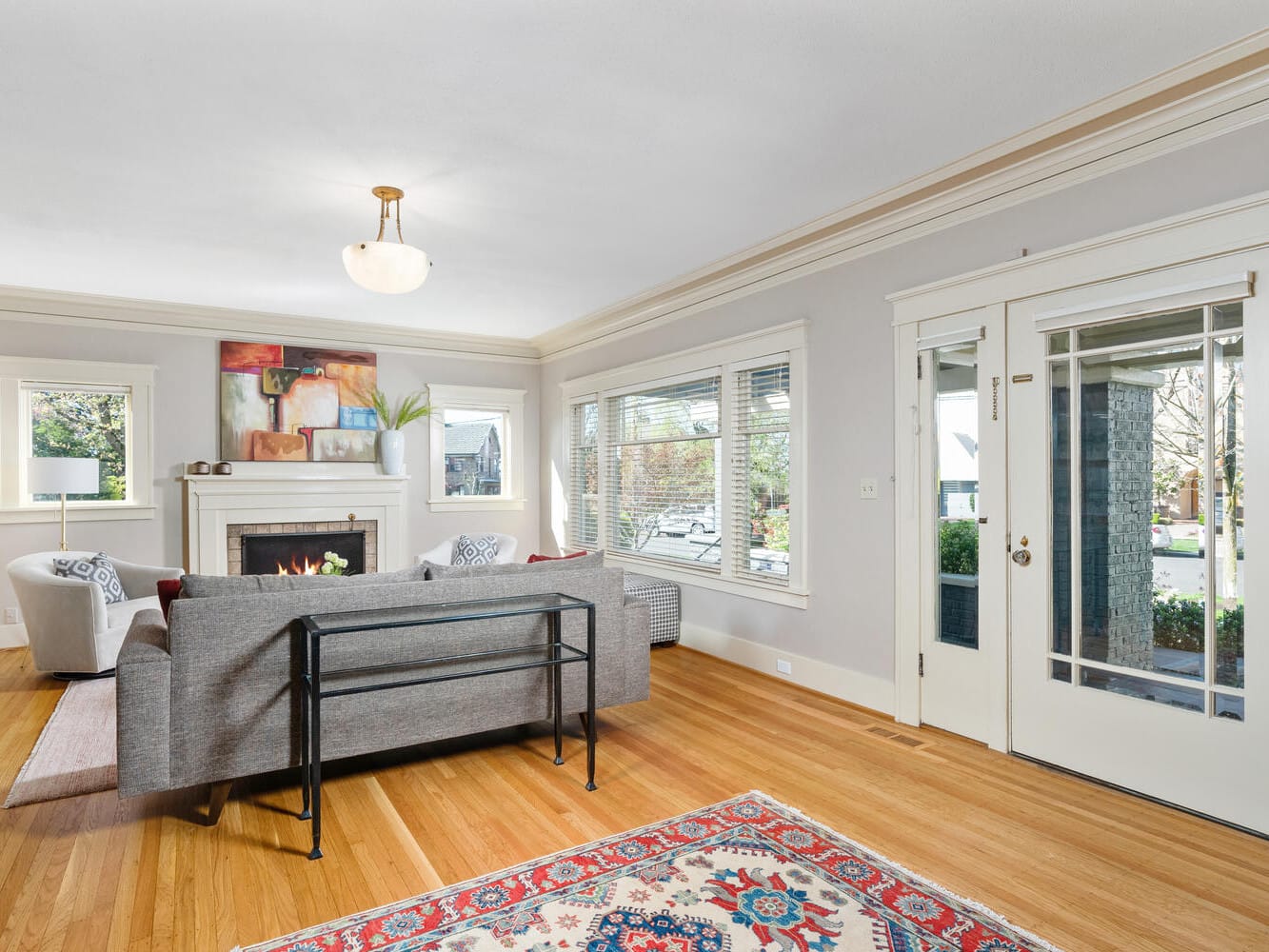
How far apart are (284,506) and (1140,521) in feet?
18.7

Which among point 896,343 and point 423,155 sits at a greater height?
point 423,155

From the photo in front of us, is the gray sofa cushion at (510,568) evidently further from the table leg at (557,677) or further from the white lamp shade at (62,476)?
the white lamp shade at (62,476)

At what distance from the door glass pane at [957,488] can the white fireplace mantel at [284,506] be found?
14.9 feet

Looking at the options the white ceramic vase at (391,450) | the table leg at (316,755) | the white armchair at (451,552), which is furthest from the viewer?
the white ceramic vase at (391,450)

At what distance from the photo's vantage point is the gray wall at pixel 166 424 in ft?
17.4

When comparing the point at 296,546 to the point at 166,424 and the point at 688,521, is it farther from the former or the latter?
the point at 688,521

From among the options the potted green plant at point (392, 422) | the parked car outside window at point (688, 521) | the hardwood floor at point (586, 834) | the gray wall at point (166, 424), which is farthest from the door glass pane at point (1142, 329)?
the gray wall at point (166, 424)

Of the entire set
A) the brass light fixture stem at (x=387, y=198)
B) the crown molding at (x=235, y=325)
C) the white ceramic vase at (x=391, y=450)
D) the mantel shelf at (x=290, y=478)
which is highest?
the brass light fixture stem at (x=387, y=198)

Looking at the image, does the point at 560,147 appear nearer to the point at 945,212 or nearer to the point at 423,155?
the point at 423,155

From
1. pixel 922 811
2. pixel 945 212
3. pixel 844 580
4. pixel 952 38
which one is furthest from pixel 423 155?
pixel 922 811

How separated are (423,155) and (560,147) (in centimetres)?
58

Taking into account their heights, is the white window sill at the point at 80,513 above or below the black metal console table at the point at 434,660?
above

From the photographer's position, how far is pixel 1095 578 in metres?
2.95

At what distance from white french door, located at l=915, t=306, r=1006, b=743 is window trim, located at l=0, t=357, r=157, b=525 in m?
5.43
